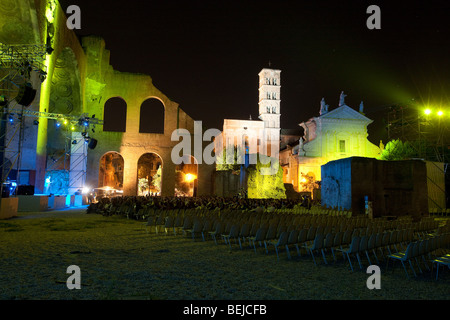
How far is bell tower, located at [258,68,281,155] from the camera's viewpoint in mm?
58406

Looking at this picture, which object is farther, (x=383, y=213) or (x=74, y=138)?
(x=74, y=138)

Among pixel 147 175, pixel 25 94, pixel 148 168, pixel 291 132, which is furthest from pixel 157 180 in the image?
pixel 25 94

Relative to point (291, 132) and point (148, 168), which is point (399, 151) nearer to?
point (291, 132)

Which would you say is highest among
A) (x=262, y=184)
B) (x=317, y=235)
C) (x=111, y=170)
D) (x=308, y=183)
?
(x=111, y=170)

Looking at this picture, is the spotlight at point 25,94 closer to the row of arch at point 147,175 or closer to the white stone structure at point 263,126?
the row of arch at point 147,175

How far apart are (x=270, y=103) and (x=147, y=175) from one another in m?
27.2

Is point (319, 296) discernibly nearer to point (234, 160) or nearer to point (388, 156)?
point (388, 156)

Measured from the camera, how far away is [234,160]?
180ft

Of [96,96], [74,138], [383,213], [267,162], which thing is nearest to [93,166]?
[74,138]

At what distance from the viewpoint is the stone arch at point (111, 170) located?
152ft

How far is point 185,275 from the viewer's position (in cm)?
525

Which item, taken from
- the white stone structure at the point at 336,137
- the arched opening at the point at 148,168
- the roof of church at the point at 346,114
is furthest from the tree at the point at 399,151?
the arched opening at the point at 148,168
